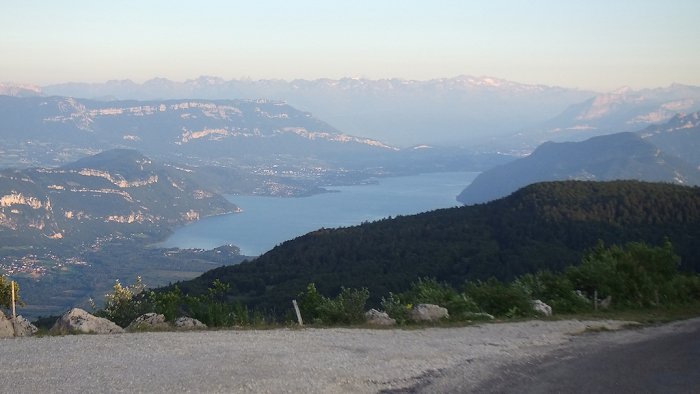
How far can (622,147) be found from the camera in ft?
622

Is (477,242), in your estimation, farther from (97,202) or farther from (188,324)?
(97,202)

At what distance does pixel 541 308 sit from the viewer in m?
17.5

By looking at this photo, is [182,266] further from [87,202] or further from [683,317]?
[683,317]

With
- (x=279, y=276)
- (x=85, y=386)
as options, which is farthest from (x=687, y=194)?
(x=85, y=386)

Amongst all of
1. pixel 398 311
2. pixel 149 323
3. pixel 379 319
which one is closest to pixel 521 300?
pixel 398 311

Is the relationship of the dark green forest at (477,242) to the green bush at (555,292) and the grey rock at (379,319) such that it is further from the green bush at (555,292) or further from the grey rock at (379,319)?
the grey rock at (379,319)

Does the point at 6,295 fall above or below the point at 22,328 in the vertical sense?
below

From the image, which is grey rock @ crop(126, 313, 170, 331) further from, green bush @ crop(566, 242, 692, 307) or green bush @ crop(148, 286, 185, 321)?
green bush @ crop(566, 242, 692, 307)

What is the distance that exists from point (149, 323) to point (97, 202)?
14561 cm

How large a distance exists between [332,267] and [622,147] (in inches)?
6342

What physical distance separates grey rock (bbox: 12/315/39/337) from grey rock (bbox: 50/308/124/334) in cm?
54

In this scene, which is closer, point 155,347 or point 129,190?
point 155,347

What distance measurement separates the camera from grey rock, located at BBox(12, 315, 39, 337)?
46.7ft

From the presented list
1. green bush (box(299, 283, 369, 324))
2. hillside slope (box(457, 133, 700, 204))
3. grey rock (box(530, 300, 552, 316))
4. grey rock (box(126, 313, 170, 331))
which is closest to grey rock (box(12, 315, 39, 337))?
grey rock (box(126, 313, 170, 331))
